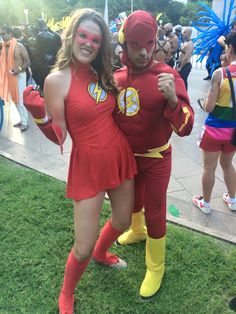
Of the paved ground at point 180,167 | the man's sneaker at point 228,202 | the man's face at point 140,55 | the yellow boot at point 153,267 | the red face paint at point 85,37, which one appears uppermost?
the red face paint at point 85,37

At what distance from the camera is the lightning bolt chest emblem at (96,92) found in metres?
2.07

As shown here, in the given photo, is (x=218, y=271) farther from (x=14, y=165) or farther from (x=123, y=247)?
(x=14, y=165)

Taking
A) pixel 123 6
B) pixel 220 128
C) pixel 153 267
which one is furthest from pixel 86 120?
pixel 123 6

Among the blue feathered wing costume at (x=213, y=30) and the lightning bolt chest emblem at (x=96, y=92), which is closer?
the lightning bolt chest emblem at (x=96, y=92)

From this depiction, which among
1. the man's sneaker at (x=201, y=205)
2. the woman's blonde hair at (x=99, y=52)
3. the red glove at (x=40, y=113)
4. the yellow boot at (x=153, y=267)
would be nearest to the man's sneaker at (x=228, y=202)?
the man's sneaker at (x=201, y=205)

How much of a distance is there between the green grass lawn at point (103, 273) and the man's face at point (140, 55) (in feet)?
5.56

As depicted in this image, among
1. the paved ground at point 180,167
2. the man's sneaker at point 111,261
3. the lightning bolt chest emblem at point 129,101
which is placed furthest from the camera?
the paved ground at point 180,167

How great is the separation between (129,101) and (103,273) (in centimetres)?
149

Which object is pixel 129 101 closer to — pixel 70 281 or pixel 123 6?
pixel 70 281

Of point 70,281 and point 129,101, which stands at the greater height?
point 129,101

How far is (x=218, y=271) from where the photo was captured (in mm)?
2797

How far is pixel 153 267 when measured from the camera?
2672 millimetres

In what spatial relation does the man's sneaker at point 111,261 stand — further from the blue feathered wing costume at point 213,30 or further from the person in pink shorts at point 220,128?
the blue feathered wing costume at point 213,30

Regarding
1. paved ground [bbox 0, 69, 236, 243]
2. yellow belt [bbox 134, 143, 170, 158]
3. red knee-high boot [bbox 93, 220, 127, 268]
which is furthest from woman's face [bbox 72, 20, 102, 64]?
paved ground [bbox 0, 69, 236, 243]
